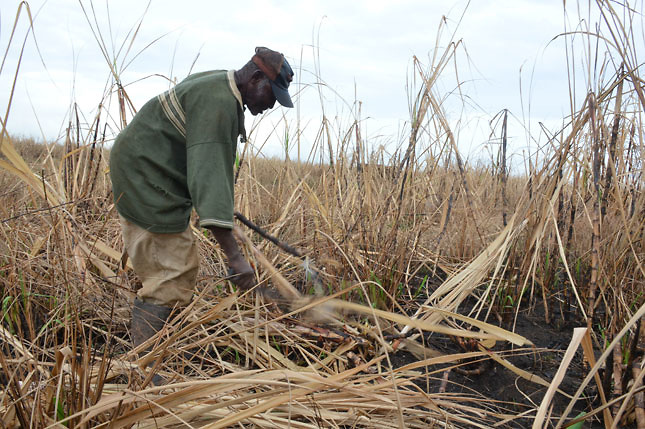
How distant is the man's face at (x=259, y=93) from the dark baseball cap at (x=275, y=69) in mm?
19

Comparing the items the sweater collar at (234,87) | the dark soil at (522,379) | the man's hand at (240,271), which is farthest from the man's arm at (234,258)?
the dark soil at (522,379)

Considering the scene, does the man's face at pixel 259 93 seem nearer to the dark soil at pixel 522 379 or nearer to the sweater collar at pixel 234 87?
the sweater collar at pixel 234 87

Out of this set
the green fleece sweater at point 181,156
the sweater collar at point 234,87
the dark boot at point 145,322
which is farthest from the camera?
the dark boot at point 145,322

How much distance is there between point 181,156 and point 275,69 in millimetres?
457

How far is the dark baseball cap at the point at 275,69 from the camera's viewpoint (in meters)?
1.69

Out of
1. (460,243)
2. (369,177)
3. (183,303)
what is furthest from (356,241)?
(183,303)

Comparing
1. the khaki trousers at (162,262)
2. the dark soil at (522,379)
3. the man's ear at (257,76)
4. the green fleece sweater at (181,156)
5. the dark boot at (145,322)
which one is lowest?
the dark soil at (522,379)

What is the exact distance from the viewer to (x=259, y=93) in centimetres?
173

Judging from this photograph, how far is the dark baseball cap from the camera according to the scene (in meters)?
1.69

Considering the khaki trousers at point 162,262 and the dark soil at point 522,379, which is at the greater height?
the khaki trousers at point 162,262

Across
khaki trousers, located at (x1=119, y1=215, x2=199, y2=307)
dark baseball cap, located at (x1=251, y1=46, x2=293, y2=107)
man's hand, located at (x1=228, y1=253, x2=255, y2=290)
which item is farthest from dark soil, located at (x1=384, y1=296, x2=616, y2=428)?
dark baseball cap, located at (x1=251, y1=46, x2=293, y2=107)

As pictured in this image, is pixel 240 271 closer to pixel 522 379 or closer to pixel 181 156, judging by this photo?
pixel 181 156

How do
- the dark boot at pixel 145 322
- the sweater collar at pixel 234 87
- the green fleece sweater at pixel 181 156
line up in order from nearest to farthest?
1. the green fleece sweater at pixel 181 156
2. the sweater collar at pixel 234 87
3. the dark boot at pixel 145 322

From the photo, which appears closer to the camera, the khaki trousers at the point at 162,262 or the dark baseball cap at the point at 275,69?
the dark baseball cap at the point at 275,69
